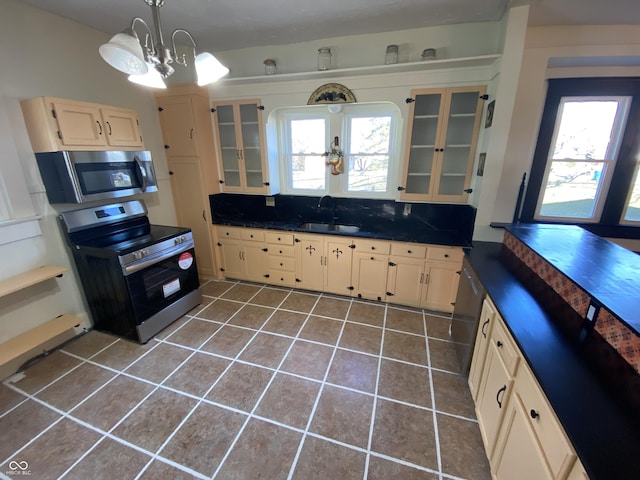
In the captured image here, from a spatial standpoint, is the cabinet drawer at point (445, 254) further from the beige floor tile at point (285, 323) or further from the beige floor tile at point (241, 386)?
the beige floor tile at point (241, 386)

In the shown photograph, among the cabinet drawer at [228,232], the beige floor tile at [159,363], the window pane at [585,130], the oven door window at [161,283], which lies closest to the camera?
the beige floor tile at [159,363]

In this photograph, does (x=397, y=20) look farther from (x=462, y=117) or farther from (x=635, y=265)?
(x=635, y=265)

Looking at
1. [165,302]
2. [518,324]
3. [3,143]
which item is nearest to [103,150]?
[3,143]

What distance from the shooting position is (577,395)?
3.03ft

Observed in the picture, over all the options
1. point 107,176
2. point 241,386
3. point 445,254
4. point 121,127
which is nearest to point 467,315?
point 445,254

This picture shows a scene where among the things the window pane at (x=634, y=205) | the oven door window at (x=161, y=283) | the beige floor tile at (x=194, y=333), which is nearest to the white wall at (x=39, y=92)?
the oven door window at (x=161, y=283)

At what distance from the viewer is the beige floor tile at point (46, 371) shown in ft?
6.58

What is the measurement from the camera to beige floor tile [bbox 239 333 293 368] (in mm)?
2240

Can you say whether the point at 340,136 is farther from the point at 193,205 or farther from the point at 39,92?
the point at 39,92

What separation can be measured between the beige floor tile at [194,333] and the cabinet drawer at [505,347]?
7.51 ft

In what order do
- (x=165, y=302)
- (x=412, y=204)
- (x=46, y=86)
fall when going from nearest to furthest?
(x=46, y=86)
(x=165, y=302)
(x=412, y=204)

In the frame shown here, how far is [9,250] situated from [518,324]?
3.42 metres

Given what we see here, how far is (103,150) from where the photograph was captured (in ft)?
7.73

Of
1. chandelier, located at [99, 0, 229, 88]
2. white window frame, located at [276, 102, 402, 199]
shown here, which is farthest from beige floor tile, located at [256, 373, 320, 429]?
white window frame, located at [276, 102, 402, 199]
